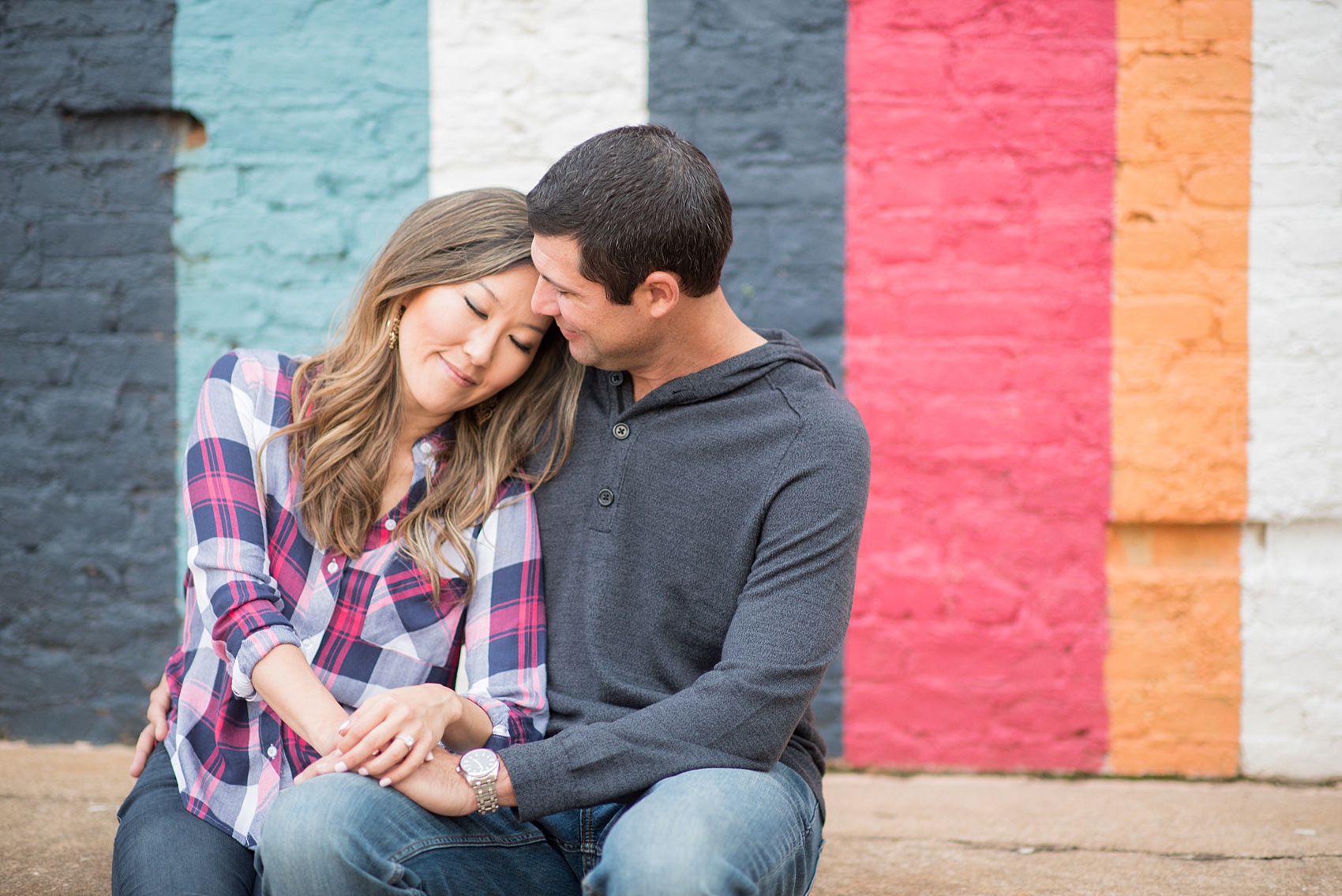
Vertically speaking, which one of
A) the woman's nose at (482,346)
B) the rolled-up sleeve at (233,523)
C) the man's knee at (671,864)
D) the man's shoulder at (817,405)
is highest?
the woman's nose at (482,346)

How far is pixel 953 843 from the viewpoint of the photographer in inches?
100

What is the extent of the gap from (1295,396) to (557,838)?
95.9 inches

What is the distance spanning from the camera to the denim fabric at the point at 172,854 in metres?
1.64

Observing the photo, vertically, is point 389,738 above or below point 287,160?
below

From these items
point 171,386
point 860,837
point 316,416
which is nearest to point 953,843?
point 860,837

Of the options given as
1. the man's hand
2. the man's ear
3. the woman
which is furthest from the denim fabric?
the man's ear

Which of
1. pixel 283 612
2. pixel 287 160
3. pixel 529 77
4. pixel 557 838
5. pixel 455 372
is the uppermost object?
pixel 529 77

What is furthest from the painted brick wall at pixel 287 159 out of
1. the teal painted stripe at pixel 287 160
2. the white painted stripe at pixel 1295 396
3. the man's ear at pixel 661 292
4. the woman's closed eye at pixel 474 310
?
the white painted stripe at pixel 1295 396

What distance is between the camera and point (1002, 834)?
2.59 metres

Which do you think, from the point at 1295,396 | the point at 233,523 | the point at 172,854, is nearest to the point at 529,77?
the point at 233,523

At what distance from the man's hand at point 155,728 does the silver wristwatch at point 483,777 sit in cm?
70

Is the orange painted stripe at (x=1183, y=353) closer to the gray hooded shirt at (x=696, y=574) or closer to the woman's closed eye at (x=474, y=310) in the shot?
the gray hooded shirt at (x=696, y=574)

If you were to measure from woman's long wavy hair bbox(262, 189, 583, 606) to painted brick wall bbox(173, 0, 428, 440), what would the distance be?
45.9 inches

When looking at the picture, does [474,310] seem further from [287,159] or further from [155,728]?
[287,159]
